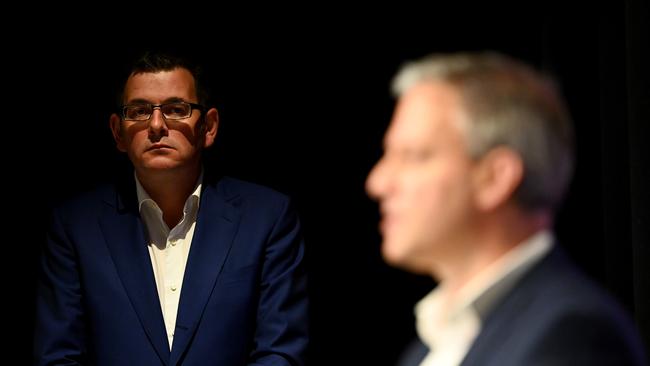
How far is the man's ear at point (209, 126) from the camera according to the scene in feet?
9.04

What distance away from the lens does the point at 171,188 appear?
267 centimetres

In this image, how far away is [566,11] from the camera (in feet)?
9.77

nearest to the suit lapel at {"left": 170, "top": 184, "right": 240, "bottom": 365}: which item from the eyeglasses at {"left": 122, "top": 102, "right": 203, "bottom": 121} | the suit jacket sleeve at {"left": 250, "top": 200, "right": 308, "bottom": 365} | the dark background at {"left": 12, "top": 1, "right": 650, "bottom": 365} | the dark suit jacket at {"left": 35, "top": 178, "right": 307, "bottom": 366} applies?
the dark suit jacket at {"left": 35, "top": 178, "right": 307, "bottom": 366}

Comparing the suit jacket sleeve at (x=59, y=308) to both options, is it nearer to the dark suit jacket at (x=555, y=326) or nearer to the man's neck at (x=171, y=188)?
the man's neck at (x=171, y=188)

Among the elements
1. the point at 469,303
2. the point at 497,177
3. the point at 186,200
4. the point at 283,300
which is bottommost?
the point at 283,300

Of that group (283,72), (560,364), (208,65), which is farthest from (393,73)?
(560,364)

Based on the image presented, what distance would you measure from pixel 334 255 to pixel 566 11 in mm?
1226

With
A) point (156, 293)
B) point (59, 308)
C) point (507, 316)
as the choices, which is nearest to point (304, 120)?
point (156, 293)

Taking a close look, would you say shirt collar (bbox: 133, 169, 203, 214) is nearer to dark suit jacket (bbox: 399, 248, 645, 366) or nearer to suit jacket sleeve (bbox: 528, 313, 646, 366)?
dark suit jacket (bbox: 399, 248, 645, 366)

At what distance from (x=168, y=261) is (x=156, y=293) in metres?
0.11

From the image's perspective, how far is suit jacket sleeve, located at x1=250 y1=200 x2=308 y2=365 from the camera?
259 cm

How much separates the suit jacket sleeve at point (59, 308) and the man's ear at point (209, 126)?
491 mm

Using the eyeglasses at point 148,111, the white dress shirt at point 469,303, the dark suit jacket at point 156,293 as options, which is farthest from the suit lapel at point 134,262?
the white dress shirt at point 469,303

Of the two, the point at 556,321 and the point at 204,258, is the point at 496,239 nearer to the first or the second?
the point at 556,321
